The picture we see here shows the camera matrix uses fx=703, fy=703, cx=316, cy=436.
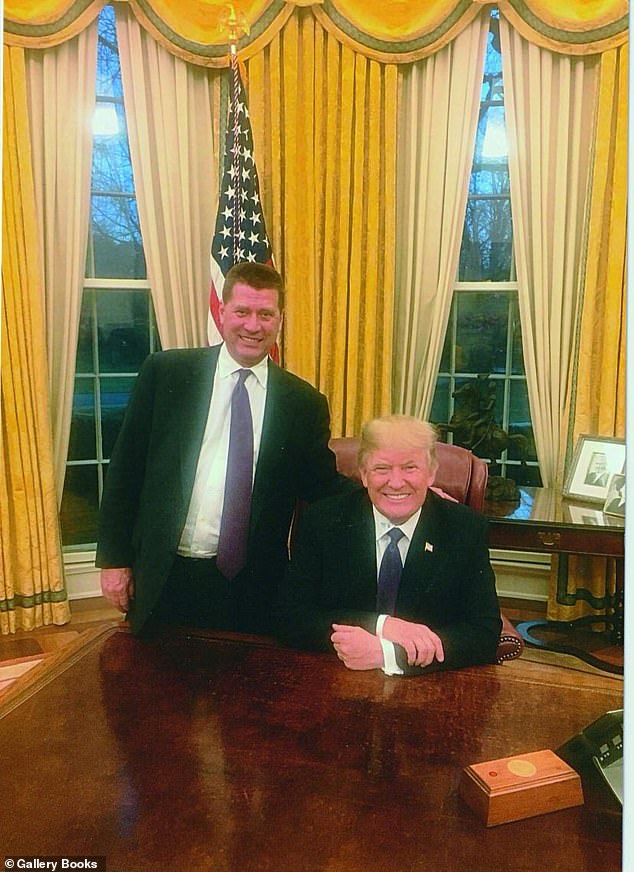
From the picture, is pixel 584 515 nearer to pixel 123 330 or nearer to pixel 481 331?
pixel 481 331

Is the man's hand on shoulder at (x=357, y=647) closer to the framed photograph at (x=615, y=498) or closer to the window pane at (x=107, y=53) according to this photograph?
the framed photograph at (x=615, y=498)

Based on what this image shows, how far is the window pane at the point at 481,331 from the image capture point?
3.67 feet

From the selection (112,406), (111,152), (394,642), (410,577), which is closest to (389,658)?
(394,642)

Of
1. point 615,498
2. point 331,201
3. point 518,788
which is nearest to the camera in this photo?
point 518,788

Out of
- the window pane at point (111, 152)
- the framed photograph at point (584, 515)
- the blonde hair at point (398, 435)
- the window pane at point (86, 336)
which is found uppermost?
the window pane at point (111, 152)

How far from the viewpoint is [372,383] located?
3.78 ft

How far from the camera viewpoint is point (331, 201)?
111 cm

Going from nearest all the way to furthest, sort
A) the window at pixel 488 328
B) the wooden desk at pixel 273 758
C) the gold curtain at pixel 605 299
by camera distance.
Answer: the wooden desk at pixel 273 758 < the gold curtain at pixel 605 299 < the window at pixel 488 328

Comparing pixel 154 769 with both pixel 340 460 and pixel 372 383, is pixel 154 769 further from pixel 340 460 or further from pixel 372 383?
pixel 372 383

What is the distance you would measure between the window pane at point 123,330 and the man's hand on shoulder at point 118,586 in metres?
0.34

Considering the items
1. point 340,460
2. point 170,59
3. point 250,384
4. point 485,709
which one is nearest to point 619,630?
point 485,709

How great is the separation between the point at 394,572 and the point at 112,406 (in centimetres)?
53

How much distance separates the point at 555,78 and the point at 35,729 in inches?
47.3

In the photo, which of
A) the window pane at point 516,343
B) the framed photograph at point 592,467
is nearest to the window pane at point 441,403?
the window pane at point 516,343
